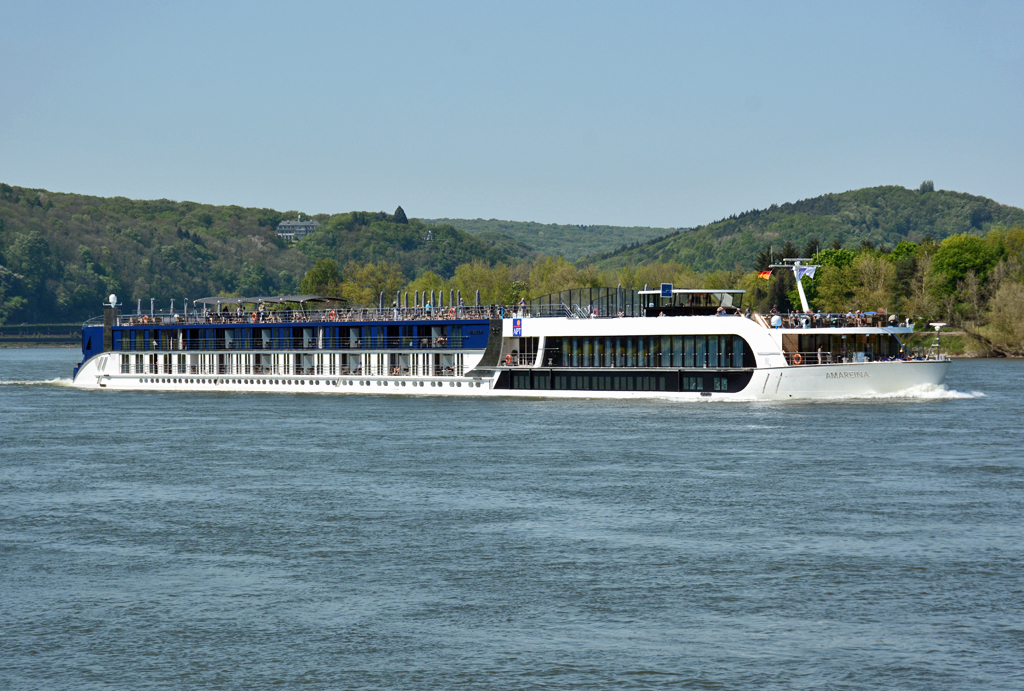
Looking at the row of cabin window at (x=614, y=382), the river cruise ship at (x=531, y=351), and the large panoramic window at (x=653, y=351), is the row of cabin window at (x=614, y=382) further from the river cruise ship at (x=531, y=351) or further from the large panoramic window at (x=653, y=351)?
the large panoramic window at (x=653, y=351)

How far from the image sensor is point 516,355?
69.2 m

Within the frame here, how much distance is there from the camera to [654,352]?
63.2 m

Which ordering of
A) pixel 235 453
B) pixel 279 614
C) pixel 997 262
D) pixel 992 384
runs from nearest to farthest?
pixel 279 614 → pixel 235 453 → pixel 992 384 → pixel 997 262

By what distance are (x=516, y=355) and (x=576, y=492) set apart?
34040 mm

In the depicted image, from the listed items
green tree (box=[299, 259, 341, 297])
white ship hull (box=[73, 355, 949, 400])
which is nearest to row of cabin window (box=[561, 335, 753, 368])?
white ship hull (box=[73, 355, 949, 400])

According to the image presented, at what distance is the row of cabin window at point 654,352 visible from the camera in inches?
2376

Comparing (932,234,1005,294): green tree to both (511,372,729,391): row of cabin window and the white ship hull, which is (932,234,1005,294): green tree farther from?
(511,372,729,391): row of cabin window

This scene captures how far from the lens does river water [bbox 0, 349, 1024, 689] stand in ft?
63.9

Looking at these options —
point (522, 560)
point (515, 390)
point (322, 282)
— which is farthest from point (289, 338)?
point (322, 282)

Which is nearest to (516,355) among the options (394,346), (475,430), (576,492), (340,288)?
(394,346)

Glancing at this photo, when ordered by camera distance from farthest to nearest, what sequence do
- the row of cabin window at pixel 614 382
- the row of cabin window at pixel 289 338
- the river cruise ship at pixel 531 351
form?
the row of cabin window at pixel 289 338
the row of cabin window at pixel 614 382
the river cruise ship at pixel 531 351

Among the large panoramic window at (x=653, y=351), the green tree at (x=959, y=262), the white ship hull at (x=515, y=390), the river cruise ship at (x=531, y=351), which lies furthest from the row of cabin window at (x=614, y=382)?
the green tree at (x=959, y=262)

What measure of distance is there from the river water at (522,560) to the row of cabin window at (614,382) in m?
10.7

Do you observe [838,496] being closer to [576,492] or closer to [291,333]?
[576,492]
